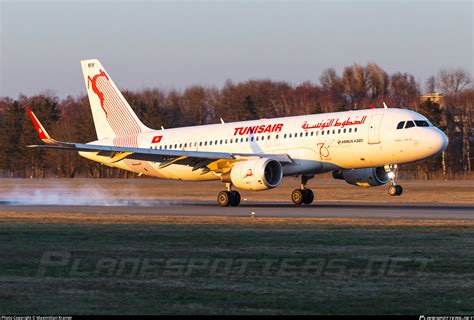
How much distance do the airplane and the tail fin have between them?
40.8 inches

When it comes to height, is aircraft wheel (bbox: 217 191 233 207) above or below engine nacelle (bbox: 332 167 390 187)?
below

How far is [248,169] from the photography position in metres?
39.4

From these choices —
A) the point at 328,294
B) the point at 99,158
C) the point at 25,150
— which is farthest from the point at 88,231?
the point at 25,150

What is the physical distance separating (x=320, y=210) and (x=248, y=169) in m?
4.09

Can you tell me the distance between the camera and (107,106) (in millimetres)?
49969

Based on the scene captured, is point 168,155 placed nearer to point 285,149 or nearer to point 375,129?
point 285,149

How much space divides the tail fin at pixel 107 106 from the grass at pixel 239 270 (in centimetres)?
2365

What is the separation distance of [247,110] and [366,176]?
6266 cm

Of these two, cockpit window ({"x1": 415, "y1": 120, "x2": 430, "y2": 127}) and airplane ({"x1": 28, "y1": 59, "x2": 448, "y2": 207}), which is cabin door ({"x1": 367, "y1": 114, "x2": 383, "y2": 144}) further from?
cockpit window ({"x1": 415, "y1": 120, "x2": 430, "y2": 127})

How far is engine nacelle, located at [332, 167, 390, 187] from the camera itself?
140 feet

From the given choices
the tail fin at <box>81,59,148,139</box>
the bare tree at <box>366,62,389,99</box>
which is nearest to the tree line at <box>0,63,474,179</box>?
the bare tree at <box>366,62,389,99</box>

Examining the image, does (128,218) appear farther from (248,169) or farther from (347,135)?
(347,135)

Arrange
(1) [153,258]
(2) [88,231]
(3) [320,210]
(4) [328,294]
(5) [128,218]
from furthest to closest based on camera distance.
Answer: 1. (3) [320,210]
2. (5) [128,218]
3. (2) [88,231]
4. (1) [153,258]
5. (4) [328,294]

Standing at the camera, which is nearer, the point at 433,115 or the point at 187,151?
the point at 187,151
